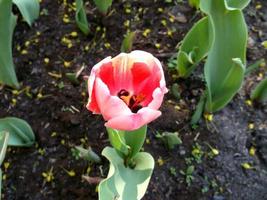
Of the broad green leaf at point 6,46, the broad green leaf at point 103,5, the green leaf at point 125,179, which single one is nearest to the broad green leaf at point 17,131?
the broad green leaf at point 6,46

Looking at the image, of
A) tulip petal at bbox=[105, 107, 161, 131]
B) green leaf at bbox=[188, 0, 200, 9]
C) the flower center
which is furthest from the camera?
green leaf at bbox=[188, 0, 200, 9]

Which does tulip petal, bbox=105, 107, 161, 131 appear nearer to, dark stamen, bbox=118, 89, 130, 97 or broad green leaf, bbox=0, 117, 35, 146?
dark stamen, bbox=118, 89, 130, 97

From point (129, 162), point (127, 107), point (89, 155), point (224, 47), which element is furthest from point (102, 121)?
point (127, 107)

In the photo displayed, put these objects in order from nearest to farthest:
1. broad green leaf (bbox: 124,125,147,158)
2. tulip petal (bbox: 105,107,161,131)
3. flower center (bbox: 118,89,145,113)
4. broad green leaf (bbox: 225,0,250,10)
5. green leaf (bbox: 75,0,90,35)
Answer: tulip petal (bbox: 105,107,161,131) < flower center (bbox: 118,89,145,113) < broad green leaf (bbox: 124,125,147,158) < broad green leaf (bbox: 225,0,250,10) < green leaf (bbox: 75,0,90,35)

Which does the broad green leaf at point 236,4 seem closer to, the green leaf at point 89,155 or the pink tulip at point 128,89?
the pink tulip at point 128,89

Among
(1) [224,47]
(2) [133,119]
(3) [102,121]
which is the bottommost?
(3) [102,121]

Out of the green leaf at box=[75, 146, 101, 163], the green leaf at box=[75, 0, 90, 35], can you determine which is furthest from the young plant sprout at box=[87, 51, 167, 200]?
the green leaf at box=[75, 0, 90, 35]

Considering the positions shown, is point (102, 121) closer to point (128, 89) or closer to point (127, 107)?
point (128, 89)
